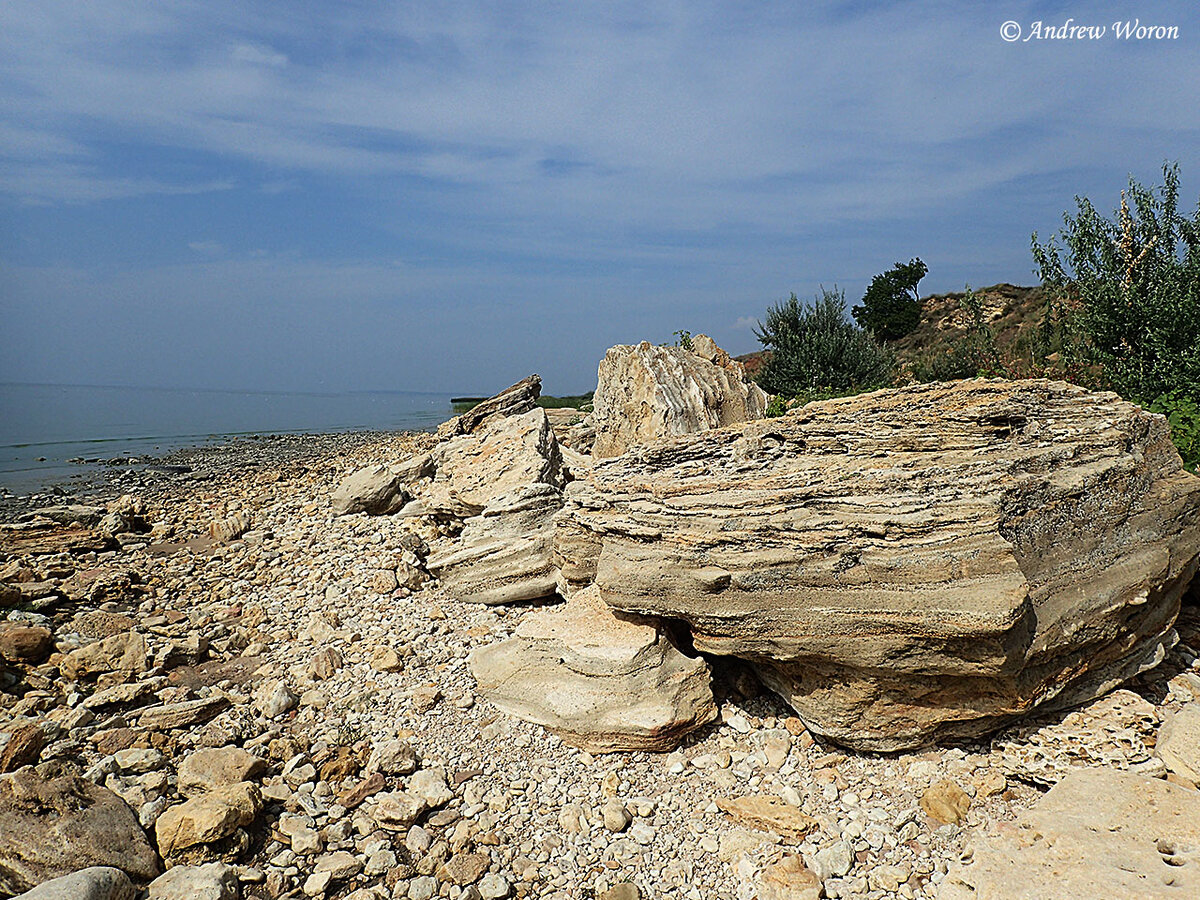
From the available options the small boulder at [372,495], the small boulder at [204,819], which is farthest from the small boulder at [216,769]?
the small boulder at [372,495]

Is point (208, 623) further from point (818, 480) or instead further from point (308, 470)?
point (308, 470)

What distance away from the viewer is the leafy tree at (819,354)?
572 inches

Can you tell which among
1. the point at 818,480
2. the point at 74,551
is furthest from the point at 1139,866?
the point at 74,551

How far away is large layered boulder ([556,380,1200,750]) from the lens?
4.10m

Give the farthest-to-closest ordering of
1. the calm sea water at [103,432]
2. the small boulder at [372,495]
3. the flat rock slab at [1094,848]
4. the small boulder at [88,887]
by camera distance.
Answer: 1. the calm sea water at [103,432]
2. the small boulder at [372,495]
3. the small boulder at [88,887]
4. the flat rock slab at [1094,848]

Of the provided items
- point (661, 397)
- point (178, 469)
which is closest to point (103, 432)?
point (178, 469)

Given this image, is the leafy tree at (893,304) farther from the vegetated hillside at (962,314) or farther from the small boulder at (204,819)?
the small boulder at (204,819)

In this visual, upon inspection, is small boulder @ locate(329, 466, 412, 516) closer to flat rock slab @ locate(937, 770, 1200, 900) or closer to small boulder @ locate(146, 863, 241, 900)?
small boulder @ locate(146, 863, 241, 900)

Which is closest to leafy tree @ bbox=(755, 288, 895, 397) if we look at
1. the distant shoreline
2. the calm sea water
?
the distant shoreline

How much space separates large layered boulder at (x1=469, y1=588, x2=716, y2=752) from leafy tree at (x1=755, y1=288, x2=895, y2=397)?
32.5 feet

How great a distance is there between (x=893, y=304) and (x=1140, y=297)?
31150 mm

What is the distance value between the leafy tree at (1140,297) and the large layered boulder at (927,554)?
17.0 feet

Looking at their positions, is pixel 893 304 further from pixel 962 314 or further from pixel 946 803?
pixel 946 803

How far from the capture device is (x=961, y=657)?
4090 millimetres
